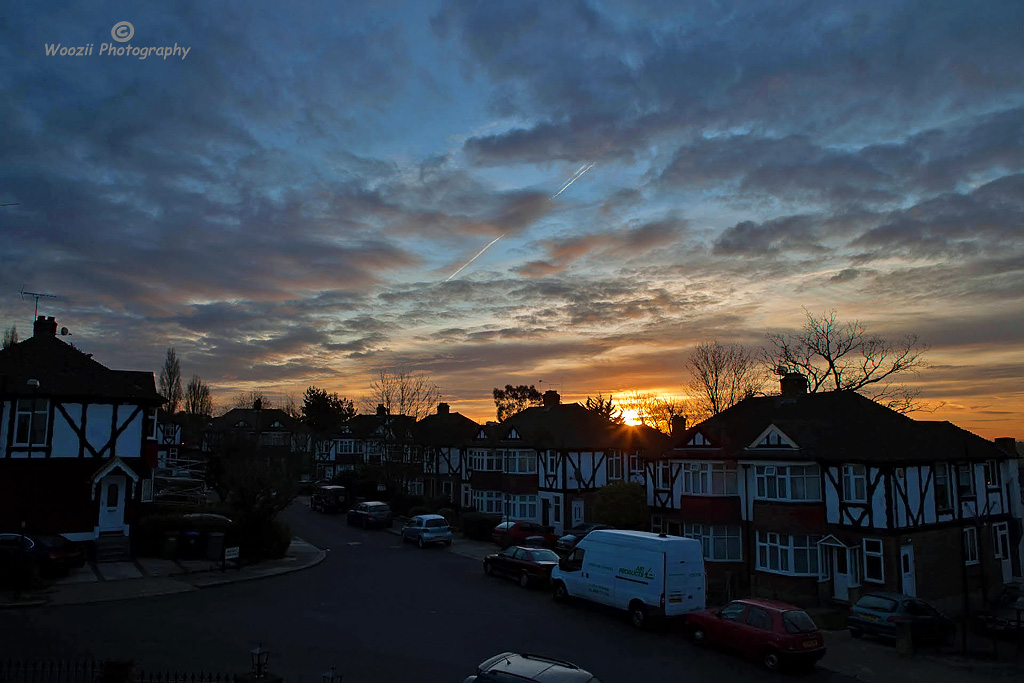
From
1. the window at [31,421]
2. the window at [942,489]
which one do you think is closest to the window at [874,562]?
the window at [942,489]

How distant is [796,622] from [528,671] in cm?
886

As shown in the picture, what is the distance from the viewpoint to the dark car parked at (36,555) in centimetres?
2100

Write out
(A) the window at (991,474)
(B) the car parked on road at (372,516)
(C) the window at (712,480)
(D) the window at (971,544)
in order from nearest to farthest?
(D) the window at (971,544) → (C) the window at (712,480) → (A) the window at (991,474) → (B) the car parked on road at (372,516)

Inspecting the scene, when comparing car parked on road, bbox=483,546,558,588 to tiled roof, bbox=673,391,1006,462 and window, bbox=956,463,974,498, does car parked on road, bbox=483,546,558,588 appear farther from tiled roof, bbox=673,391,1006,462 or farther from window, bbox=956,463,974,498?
window, bbox=956,463,974,498

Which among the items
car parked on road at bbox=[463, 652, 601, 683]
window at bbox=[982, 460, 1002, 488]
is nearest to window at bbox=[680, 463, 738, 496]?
window at bbox=[982, 460, 1002, 488]

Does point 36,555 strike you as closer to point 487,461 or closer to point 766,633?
point 766,633

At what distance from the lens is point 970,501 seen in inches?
1083

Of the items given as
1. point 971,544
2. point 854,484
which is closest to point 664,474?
point 854,484

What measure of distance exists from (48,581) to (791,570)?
85.4 feet

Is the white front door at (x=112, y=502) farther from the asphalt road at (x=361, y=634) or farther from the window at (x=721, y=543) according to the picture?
the window at (x=721, y=543)

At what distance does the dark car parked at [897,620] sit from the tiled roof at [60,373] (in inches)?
1112

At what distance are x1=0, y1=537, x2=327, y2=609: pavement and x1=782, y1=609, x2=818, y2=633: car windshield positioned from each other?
717 inches

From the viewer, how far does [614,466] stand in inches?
1670

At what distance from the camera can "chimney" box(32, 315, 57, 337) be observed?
102ft
